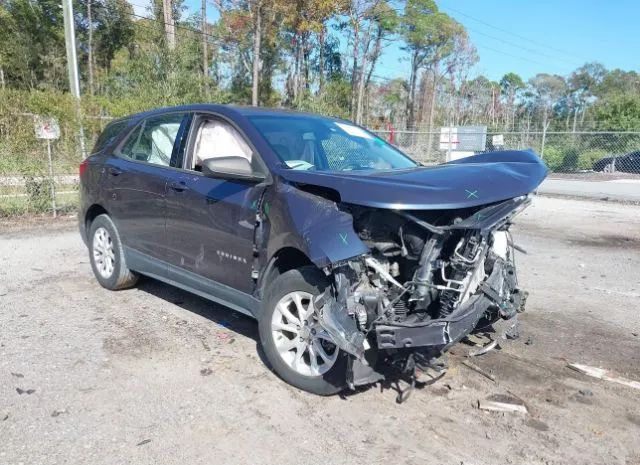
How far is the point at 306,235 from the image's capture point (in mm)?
3350

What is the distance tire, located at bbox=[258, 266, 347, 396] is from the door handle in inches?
50.2

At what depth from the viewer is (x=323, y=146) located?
4.40m

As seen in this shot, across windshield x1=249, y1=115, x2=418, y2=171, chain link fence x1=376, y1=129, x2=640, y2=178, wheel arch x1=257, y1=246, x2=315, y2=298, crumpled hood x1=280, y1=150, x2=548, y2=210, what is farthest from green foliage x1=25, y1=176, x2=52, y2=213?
chain link fence x1=376, y1=129, x2=640, y2=178

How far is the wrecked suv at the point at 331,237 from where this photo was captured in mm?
3182

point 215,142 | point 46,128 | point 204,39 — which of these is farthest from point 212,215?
point 204,39

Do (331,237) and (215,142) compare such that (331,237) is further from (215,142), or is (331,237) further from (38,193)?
(38,193)

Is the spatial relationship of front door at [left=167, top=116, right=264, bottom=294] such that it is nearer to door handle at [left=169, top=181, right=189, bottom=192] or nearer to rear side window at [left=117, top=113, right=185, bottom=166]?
door handle at [left=169, top=181, right=189, bottom=192]

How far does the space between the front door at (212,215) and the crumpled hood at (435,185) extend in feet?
1.60

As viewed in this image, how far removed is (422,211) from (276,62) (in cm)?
4547

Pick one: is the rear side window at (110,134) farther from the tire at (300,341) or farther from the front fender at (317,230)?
the tire at (300,341)

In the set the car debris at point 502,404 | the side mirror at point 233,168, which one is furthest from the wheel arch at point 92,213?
Result: the car debris at point 502,404

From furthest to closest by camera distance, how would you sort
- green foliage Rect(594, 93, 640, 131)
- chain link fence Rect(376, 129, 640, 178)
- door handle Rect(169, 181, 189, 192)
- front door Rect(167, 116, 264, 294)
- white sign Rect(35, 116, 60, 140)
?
green foliage Rect(594, 93, 640, 131)
chain link fence Rect(376, 129, 640, 178)
white sign Rect(35, 116, 60, 140)
door handle Rect(169, 181, 189, 192)
front door Rect(167, 116, 264, 294)

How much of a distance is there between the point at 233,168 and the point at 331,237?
104cm

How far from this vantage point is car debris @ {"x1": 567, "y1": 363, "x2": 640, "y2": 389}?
3.79 m
